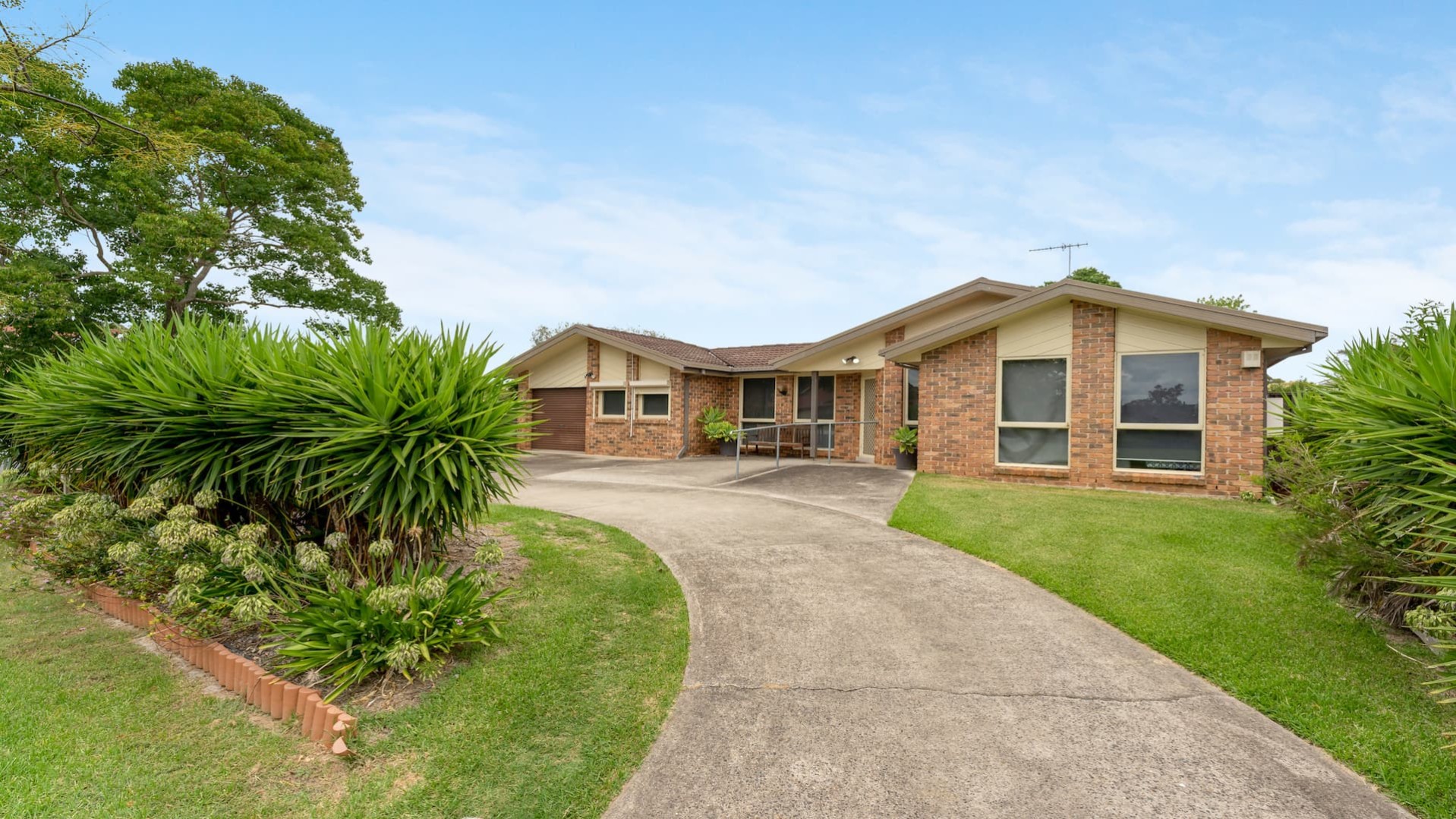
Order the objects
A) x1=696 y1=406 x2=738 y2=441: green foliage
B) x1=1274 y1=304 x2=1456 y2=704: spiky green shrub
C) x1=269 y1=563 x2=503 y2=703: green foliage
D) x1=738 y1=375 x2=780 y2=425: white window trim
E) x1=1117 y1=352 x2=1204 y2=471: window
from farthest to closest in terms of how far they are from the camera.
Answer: x1=738 y1=375 x2=780 y2=425: white window trim
x1=696 y1=406 x2=738 y2=441: green foliage
x1=1117 y1=352 x2=1204 y2=471: window
x1=269 y1=563 x2=503 y2=703: green foliage
x1=1274 y1=304 x2=1456 y2=704: spiky green shrub

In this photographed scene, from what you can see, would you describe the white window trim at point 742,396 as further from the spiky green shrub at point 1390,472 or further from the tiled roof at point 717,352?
the spiky green shrub at point 1390,472

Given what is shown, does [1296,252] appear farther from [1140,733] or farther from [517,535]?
[517,535]

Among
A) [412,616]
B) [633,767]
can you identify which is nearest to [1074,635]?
→ [633,767]

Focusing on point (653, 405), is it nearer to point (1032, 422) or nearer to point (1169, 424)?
point (1032, 422)

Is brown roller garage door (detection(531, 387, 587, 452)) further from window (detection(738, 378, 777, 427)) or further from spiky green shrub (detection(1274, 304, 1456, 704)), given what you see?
spiky green shrub (detection(1274, 304, 1456, 704))

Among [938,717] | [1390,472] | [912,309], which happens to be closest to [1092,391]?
[912,309]

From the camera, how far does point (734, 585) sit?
5258 mm

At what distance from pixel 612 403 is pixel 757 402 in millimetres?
4587

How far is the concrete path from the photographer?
2.52 m

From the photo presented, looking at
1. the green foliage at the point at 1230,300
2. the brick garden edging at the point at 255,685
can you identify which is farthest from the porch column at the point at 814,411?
the green foliage at the point at 1230,300

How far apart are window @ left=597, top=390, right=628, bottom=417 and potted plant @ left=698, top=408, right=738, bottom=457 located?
8.24 feet

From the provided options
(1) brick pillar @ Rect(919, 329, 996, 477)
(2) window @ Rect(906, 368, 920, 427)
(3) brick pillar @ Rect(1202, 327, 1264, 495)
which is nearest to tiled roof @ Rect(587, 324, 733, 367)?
(2) window @ Rect(906, 368, 920, 427)

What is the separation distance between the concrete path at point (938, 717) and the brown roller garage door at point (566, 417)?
1424cm

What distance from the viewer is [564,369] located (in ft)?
65.2
